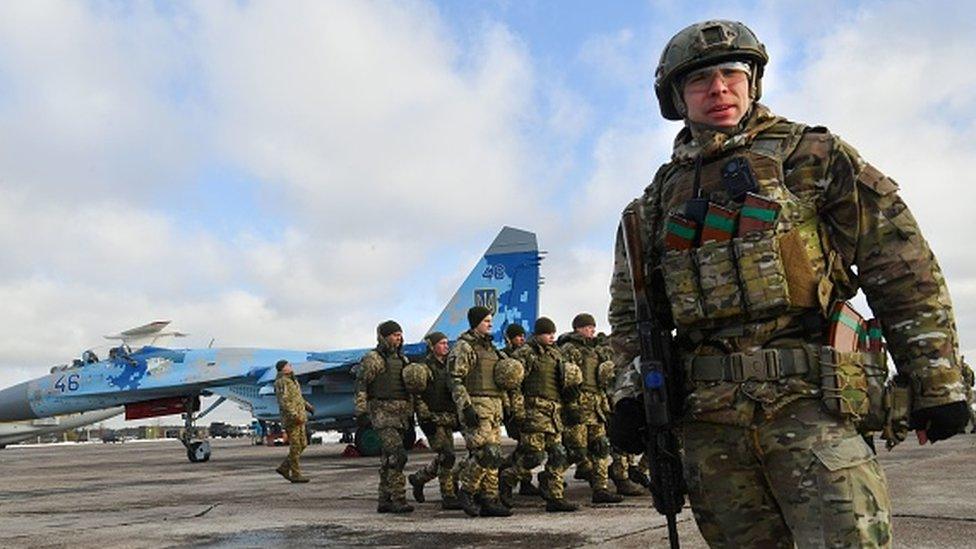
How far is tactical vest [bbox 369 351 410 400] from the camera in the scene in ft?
30.6

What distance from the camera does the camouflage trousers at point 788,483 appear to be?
230cm

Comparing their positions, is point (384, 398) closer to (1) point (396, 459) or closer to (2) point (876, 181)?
(1) point (396, 459)

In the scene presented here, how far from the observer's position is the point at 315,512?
8.95m

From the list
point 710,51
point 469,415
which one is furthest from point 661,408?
point 469,415

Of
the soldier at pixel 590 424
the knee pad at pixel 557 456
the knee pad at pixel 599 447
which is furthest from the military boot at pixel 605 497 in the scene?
the knee pad at pixel 557 456

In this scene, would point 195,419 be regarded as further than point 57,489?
Yes

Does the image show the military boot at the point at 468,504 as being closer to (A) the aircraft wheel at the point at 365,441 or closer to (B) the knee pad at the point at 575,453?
(B) the knee pad at the point at 575,453

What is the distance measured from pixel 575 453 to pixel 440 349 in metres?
1.86

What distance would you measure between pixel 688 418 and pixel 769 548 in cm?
43

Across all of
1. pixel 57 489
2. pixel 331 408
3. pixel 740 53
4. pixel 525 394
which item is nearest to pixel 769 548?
pixel 740 53

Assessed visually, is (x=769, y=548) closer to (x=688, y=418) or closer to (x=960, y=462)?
(x=688, y=418)

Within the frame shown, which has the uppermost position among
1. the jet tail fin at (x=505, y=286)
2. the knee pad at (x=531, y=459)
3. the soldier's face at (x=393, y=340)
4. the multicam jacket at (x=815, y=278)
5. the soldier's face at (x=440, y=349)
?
the jet tail fin at (x=505, y=286)

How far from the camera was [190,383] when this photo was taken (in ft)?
72.4

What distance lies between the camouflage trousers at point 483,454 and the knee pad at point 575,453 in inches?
46.4
